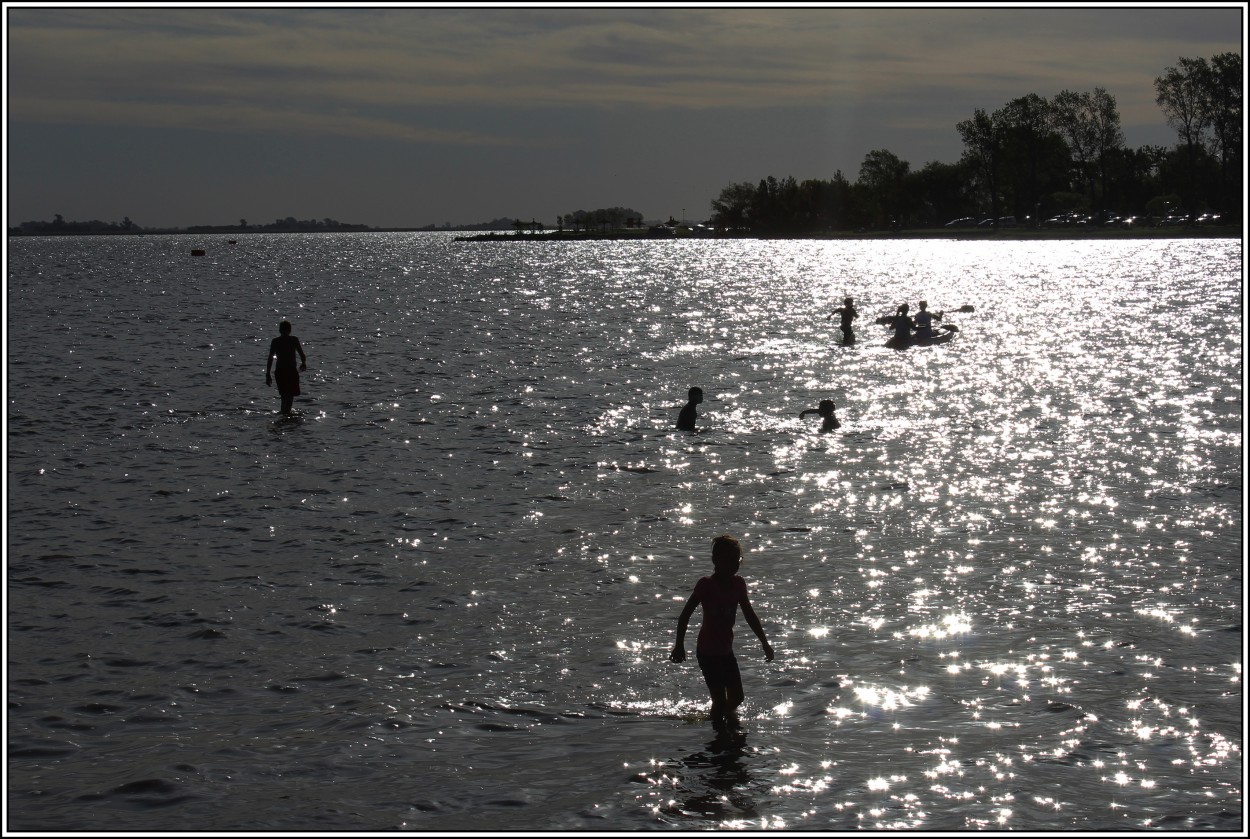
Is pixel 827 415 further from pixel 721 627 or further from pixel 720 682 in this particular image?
pixel 721 627

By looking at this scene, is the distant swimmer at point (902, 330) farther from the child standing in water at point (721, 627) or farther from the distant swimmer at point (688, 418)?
the child standing in water at point (721, 627)

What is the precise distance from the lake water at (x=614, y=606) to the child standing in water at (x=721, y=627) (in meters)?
0.35

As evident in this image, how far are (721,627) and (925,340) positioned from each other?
1797 inches

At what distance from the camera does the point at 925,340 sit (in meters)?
55.2

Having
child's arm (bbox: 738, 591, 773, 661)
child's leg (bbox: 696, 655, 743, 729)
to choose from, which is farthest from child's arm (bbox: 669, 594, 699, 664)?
child's arm (bbox: 738, 591, 773, 661)

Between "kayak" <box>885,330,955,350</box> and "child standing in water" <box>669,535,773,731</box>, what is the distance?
42476mm

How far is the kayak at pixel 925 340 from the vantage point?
53031mm

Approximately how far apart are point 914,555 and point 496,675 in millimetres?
7527

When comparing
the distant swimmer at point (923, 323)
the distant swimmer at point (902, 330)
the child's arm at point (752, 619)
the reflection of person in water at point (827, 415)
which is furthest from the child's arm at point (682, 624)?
the distant swimmer at point (923, 323)

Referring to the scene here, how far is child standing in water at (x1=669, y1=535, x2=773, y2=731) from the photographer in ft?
37.0

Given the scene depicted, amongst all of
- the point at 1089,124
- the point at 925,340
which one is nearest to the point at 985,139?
the point at 1089,124

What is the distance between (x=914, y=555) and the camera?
736 inches

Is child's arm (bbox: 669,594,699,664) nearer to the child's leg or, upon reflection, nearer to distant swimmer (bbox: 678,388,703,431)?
the child's leg

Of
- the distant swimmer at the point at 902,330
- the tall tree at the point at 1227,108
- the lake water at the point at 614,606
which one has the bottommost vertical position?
the lake water at the point at 614,606
